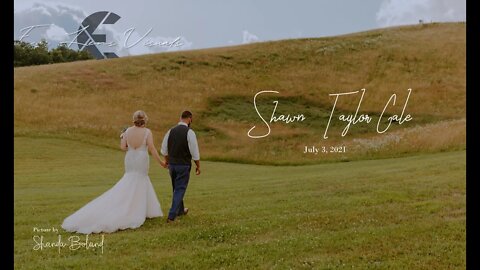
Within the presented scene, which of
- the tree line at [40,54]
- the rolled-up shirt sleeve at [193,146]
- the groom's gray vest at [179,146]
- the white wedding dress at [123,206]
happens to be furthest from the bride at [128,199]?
the tree line at [40,54]

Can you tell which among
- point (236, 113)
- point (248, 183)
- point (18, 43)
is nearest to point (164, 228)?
point (248, 183)

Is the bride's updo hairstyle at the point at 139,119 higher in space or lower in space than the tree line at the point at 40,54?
lower

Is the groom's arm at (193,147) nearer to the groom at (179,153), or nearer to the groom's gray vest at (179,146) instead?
the groom at (179,153)

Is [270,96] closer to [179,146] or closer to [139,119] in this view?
[179,146]

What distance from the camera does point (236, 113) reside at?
6044 centimetres

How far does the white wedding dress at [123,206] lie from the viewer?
48.1 feet

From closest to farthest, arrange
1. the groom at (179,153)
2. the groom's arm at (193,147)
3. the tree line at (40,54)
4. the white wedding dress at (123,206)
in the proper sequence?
the white wedding dress at (123,206) < the groom's arm at (193,147) < the groom at (179,153) < the tree line at (40,54)

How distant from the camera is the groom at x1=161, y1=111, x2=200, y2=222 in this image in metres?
15.4

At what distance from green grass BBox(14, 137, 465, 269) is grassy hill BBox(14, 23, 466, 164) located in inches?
707

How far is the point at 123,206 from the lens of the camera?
14.9 m

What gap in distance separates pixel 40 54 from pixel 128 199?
98411 mm

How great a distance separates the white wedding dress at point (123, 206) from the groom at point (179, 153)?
77 centimetres

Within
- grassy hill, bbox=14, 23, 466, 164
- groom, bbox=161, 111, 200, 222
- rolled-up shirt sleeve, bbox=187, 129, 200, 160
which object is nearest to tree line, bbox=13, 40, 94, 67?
grassy hill, bbox=14, 23, 466, 164

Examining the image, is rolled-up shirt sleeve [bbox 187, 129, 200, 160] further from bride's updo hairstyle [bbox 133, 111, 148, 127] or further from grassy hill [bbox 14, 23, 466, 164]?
grassy hill [bbox 14, 23, 466, 164]
